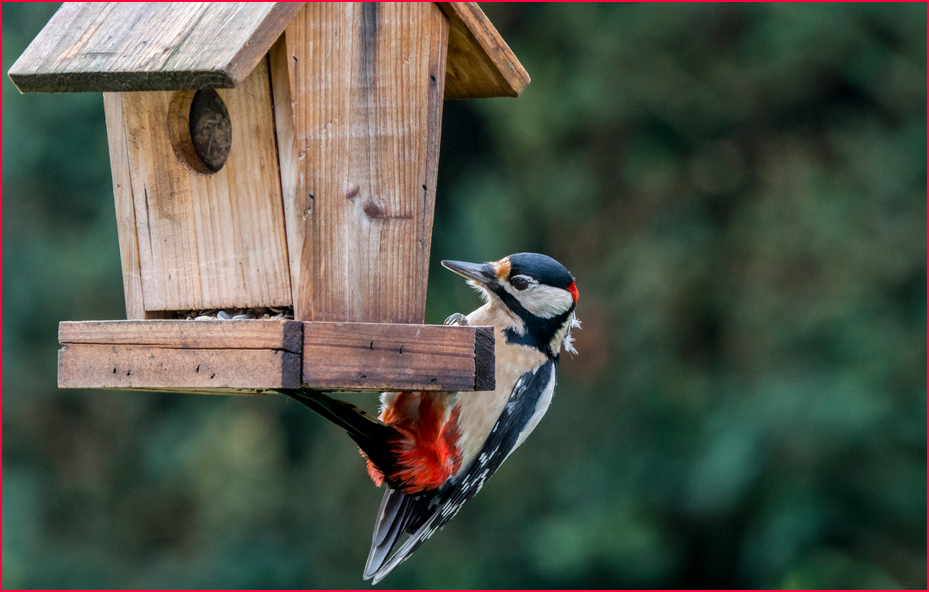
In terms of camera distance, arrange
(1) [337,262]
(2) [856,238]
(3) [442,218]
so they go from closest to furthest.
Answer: (1) [337,262] < (2) [856,238] < (3) [442,218]

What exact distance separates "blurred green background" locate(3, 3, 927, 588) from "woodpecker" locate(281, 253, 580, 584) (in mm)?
2389

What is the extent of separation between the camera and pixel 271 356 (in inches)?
70.2

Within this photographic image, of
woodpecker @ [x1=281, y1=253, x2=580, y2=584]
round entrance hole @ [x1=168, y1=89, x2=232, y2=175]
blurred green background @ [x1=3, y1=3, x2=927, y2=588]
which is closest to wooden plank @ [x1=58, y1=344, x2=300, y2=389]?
round entrance hole @ [x1=168, y1=89, x2=232, y2=175]

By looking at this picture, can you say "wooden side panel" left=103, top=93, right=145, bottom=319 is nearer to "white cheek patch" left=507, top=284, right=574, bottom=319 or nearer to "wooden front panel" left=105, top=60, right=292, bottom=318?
"wooden front panel" left=105, top=60, right=292, bottom=318

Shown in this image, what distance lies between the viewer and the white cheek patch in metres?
2.54

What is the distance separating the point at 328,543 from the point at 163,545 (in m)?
1.14

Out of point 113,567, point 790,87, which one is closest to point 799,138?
point 790,87

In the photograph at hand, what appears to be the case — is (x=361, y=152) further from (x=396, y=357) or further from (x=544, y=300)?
(x=544, y=300)

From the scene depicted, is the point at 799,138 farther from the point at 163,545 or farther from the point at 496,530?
the point at 163,545

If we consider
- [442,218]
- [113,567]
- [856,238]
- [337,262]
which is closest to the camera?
[337,262]

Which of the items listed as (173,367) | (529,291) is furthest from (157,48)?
(529,291)

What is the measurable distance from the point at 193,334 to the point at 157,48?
52 cm

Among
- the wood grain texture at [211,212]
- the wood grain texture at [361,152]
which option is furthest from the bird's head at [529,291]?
the wood grain texture at [211,212]

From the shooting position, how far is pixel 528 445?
17.2 ft
